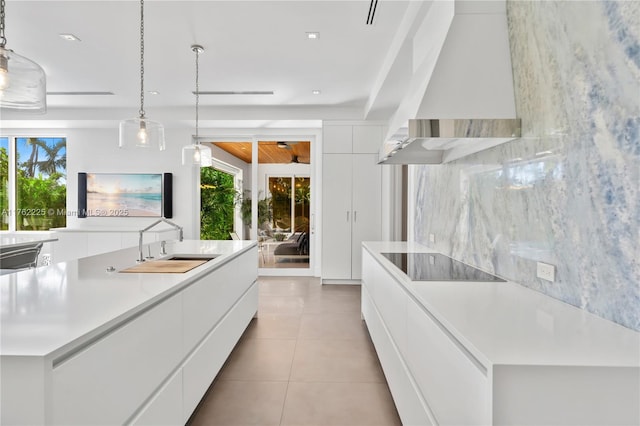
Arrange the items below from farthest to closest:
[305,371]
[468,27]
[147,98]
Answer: [147,98], [305,371], [468,27]

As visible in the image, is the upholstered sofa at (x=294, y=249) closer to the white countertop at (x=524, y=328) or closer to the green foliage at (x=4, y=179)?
the white countertop at (x=524, y=328)

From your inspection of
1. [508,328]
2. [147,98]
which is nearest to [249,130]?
[147,98]

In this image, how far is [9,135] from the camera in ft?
20.5

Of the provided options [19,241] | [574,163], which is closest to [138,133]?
[19,241]

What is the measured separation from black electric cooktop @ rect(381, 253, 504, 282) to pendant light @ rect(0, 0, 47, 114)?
2280 millimetres

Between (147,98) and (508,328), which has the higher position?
(147,98)

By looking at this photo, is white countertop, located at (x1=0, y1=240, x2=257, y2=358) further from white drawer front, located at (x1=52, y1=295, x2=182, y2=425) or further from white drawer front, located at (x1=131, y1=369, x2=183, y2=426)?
white drawer front, located at (x1=131, y1=369, x2=183, y2=426)

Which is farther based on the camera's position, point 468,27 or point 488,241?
point 488,241

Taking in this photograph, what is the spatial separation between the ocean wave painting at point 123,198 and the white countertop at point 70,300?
415 centimetres

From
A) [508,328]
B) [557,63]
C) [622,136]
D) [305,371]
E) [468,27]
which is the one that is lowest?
[305,371]

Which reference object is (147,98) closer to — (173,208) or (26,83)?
(173,208)

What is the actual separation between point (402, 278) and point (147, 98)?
15.8ft

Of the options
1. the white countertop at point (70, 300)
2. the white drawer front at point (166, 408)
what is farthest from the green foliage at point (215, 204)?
the white drawer front at point (166, 408)

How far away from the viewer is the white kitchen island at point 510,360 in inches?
34.9
